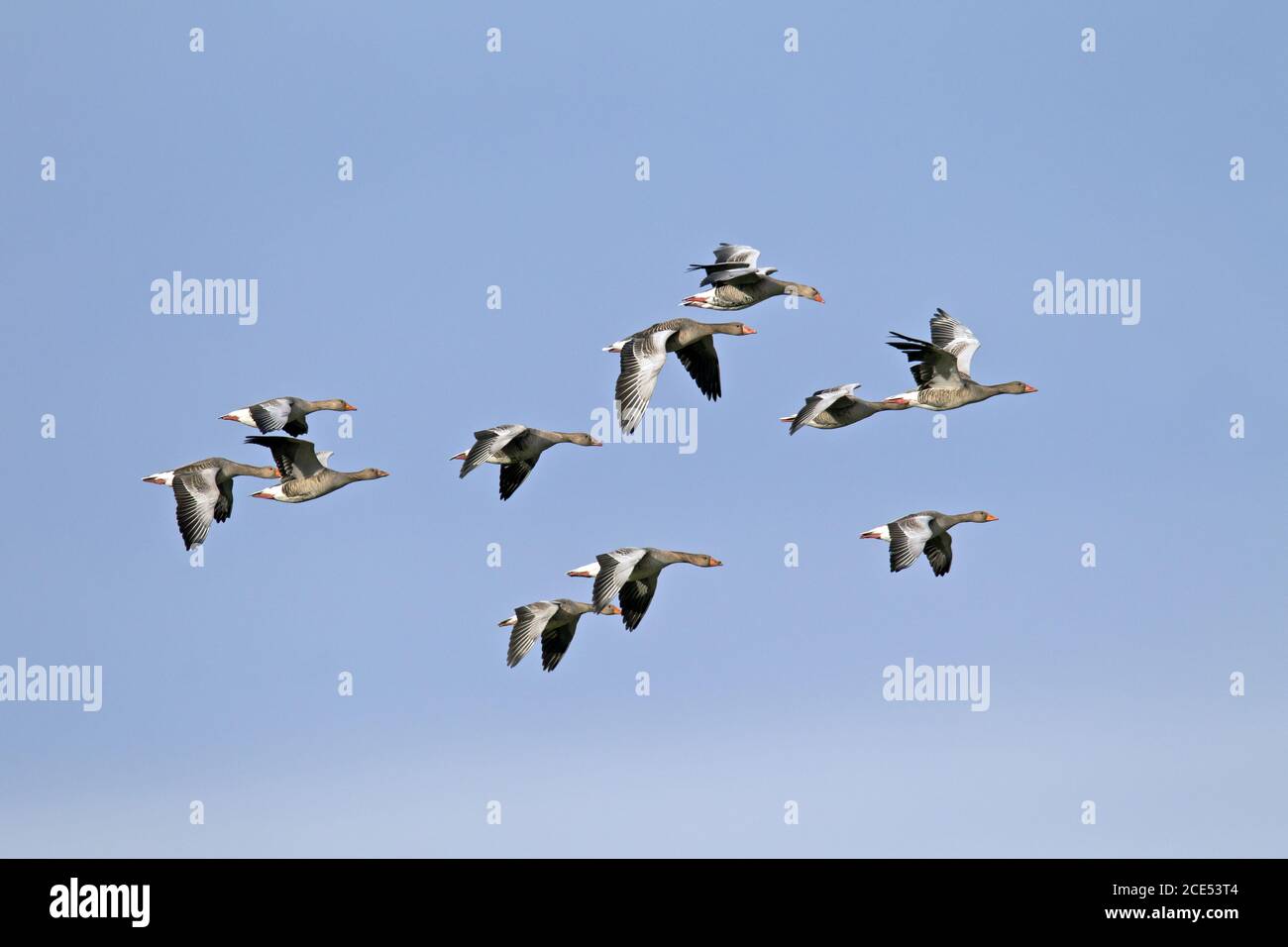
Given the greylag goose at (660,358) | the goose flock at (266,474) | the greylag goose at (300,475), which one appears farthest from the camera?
the greylag goose at (300,475)

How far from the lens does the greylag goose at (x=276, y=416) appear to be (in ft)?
111

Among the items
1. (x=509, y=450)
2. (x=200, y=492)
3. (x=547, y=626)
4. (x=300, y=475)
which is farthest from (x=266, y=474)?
(x=547, y=626)

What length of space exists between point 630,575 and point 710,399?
13.2 feet

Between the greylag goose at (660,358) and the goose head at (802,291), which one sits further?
the goose head at (802,291)

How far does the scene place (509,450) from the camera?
3534 centimetres

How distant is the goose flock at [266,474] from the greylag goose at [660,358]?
5665 millimetres

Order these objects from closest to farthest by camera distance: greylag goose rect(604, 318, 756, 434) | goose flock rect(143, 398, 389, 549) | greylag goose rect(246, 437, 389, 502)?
greylag goose rect(604, 318, 756, 434) < goose flock rect(143, 398, 389, 549) < greylag goose rect(246, 437, 389, 502)

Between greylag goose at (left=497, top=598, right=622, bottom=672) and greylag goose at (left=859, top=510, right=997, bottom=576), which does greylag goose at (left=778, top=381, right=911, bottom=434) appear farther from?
greylag goose at (left=497, top=598, right=622, bottom=672)

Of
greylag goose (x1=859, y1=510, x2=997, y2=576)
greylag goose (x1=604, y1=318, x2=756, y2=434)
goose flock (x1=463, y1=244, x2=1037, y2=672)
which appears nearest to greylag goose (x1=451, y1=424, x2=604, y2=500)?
goose flock (x1=463, y1=244, x2=1037, y2=672)

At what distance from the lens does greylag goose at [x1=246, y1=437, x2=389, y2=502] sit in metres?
35.9

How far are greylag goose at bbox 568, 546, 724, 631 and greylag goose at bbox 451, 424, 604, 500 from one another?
6.66 ft

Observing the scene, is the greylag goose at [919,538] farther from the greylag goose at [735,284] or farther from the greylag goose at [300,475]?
the greylag goose at [300,475]

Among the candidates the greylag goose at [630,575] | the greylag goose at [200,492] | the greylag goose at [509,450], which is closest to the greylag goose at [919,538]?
the greylag goose at [630,575]
